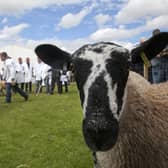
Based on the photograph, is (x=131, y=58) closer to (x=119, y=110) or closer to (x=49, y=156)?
(x=119, y=110)

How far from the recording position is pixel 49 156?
324 inches

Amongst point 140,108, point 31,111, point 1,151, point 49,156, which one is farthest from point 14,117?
point 140,108

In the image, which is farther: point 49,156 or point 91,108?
point 49,156

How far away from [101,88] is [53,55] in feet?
4.22

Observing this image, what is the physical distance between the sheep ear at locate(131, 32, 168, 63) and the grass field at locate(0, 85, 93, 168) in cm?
341

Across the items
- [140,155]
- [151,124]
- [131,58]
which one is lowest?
[140,155]

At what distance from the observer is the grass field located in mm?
7852

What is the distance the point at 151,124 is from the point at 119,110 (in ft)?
2.40

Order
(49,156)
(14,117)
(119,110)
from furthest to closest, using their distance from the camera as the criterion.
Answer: (14,117) < (49,156) < (119,110)

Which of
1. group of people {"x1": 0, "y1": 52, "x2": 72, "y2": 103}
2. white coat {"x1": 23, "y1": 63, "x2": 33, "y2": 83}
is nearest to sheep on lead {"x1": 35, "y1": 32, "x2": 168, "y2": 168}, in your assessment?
group of people {"x1": 0, "y1": 52, "x2": 72, "y2": 103}

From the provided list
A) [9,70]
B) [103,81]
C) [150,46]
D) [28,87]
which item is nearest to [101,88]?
[103,81]

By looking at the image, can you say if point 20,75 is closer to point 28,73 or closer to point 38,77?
point 38,77

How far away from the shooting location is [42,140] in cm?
970

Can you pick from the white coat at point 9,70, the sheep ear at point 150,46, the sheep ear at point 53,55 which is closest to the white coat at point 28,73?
the white coat at point 9,70
